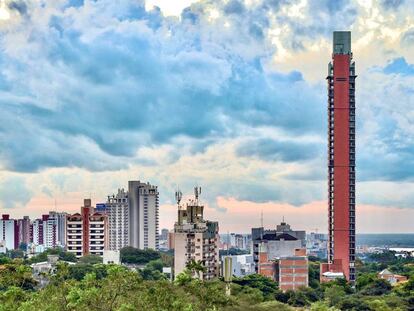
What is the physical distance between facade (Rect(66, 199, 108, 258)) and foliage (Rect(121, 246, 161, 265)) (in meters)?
1.48

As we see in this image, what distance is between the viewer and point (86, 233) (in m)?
49.5

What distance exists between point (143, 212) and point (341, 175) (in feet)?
90.5

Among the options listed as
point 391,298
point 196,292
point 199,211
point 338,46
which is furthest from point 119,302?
point 338,46

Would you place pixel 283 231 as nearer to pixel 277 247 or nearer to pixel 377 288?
pixel 277 247

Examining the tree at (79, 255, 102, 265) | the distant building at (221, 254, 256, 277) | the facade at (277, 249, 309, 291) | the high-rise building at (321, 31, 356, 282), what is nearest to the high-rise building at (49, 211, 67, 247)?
the tree at (79, 255, 102, 265)

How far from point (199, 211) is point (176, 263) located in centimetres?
245

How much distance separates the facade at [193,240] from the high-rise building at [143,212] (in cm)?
2879

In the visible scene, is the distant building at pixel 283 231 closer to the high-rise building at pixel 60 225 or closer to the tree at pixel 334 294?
the tree at pixel 334 294

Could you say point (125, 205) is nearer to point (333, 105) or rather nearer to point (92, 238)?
point (92, 238)

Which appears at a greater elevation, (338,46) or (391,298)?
(338,46)

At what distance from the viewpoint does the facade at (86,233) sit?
4884cm

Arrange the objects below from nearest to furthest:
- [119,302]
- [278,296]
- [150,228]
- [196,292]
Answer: [119,302] < [196,292] < [278,296] < [150,228]

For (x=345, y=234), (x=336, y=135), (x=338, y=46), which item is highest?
(x=338, y=46)

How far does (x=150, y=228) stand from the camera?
Answer: 62.3 m
